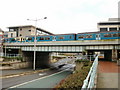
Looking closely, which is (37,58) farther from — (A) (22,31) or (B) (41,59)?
(A) (22,31)

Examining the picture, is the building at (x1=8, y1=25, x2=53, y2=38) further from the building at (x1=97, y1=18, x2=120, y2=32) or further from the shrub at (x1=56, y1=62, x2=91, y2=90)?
the shrub at (x1=56, y1=62, x2=91, y2=90)

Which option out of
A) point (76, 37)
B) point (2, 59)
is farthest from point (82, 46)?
point (2, 59)

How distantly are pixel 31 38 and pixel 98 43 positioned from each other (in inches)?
765

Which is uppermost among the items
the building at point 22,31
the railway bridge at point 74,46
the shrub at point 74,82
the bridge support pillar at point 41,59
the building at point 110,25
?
the building at point 110,25

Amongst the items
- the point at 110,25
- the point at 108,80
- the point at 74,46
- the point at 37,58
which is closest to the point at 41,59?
the point at 37,58

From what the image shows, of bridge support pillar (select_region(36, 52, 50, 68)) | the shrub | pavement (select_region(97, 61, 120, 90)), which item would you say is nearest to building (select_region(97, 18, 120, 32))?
bridge support pillar (select_region(36, 52, 50, 68))

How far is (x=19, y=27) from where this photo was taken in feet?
181

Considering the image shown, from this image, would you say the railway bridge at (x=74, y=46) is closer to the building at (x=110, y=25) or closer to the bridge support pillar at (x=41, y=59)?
the bridge support pillar at (x=41, y=59)

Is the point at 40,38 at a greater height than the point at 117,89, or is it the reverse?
the point at 40,38

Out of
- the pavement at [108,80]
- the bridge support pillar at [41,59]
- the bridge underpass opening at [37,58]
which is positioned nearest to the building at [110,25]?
the bridge support pillar at [41,59]

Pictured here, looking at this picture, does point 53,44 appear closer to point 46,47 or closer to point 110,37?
point 46,47

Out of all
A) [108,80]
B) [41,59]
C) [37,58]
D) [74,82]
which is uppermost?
[108,80]

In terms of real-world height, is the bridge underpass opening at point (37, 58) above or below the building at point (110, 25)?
below

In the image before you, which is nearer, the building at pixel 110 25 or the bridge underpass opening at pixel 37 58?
the bridge underpass opening at pixel 37 58
